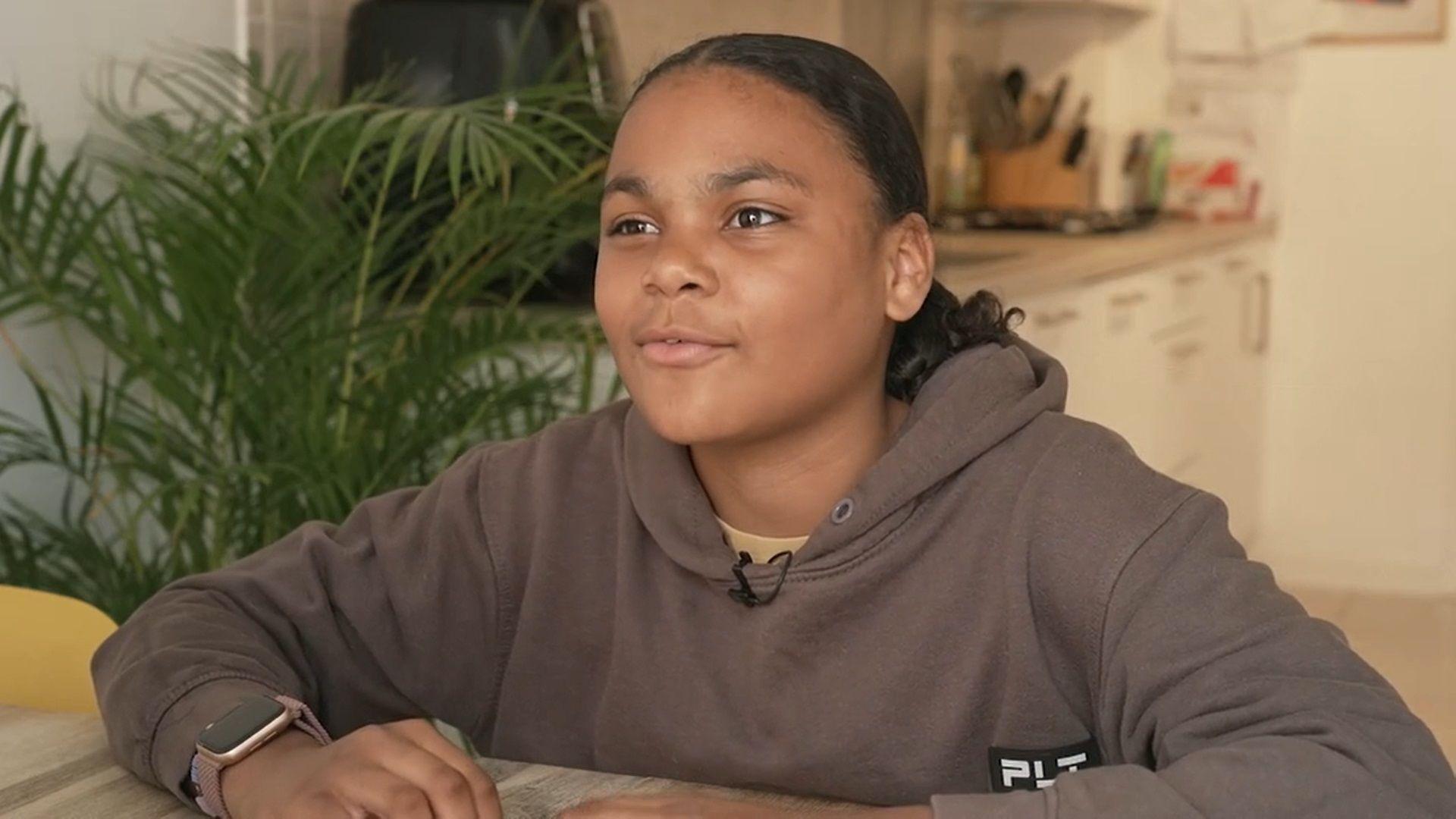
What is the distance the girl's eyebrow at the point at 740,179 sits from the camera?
1.27m

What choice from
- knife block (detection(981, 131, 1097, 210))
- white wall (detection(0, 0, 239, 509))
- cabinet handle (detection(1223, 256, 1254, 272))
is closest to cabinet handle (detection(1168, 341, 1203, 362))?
cabinet handle (detection(1223, 256, 1254, 272))

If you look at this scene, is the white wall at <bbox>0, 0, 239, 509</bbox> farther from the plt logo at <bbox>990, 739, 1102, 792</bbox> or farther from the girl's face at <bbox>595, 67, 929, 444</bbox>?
the plt logo at <bbox>990, 739, 1102, 792</bbox>

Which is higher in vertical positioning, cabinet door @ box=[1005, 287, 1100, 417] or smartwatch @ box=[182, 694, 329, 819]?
smartwatch @ box=[182, 694, 329, 819]

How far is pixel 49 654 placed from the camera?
1.54 metres

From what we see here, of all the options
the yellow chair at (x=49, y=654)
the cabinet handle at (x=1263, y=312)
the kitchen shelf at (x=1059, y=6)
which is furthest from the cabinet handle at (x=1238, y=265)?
the yellow chair at (x=49, y=654)

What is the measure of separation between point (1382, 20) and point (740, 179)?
4.24 meters

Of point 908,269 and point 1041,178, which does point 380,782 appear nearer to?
point 908,269

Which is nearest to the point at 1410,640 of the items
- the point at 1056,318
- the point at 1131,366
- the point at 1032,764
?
the point at 1131,366

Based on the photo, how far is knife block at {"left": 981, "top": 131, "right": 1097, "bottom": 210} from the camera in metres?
4.82

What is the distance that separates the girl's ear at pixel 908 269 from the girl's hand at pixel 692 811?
47cm

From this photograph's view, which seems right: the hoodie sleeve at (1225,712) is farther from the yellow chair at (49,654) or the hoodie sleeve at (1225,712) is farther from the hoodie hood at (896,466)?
the yellow chair at (49,654)

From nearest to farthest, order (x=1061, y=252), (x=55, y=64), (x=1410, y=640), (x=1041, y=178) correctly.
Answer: (x=55, y=64)
(x=1061, y=252)
(x=1410, y=640)
(x=1041, y=178)

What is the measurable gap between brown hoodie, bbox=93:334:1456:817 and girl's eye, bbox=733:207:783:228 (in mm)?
175

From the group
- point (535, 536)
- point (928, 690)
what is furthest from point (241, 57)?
point (928, 690)
